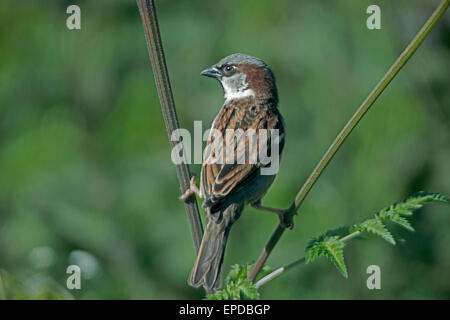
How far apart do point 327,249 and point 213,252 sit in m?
0.84

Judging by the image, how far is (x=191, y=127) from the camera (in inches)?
218

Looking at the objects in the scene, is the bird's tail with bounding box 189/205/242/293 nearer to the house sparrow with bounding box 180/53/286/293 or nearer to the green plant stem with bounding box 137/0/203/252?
the house sparrow with bounding box 180/53/286/293

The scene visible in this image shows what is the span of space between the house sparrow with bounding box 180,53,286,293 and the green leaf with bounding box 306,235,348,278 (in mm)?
624

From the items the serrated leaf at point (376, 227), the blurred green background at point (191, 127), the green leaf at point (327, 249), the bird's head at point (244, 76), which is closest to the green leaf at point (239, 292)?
the green leaf at point (327, 249)

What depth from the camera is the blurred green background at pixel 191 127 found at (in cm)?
485

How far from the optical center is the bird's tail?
292 cm

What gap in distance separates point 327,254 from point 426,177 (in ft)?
8.86

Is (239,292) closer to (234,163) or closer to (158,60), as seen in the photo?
(158,60)

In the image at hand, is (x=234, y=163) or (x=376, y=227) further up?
(x=234, y=163)

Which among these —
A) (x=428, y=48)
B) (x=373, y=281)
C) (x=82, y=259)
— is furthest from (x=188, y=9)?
(x=82, y=259)

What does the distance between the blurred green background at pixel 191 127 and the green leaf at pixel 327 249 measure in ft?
7.50

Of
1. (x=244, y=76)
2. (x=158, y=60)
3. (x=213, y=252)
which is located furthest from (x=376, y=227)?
(x=244, y=76)

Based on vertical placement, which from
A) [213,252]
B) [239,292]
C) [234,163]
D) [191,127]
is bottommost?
[239,292]

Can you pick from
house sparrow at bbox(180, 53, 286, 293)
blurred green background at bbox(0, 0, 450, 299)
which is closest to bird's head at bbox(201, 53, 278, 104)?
house sparrow at bbox(180, 53, 286, 293)
